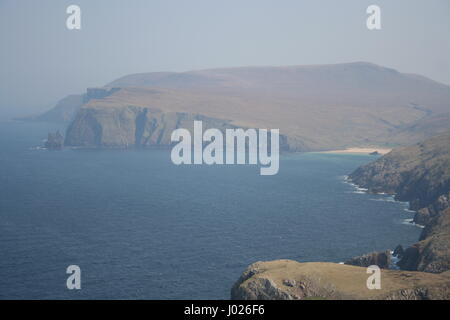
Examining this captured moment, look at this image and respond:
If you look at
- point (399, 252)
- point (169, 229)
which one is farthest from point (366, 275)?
point (169, 229)

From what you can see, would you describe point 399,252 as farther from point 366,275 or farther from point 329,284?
point 329,284

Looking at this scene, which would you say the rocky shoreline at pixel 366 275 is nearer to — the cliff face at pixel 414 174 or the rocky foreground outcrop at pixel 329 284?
the rocky foreground outcrop at pixel 329 284

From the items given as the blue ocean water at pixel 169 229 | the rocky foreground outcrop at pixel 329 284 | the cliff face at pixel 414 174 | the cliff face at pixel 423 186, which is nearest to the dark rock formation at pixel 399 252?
the cliff face at pixel 423 186

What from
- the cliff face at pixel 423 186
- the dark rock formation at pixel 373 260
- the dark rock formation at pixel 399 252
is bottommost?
the dark rock formation at pixel 399 252
